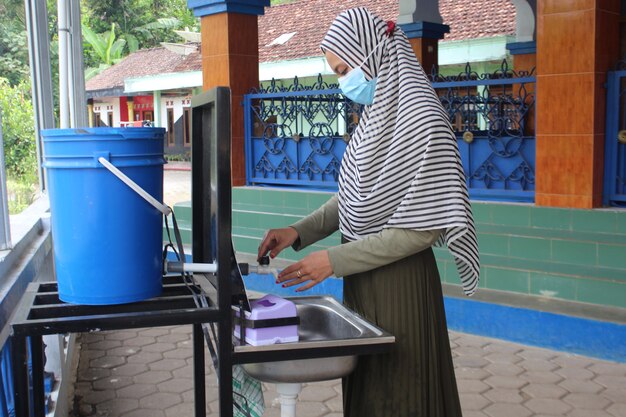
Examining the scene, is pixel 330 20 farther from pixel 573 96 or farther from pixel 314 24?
pixel 573 96

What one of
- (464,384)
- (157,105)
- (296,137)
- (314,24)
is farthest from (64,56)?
(157,105)

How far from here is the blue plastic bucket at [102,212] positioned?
65.5 inches

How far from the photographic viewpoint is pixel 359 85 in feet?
6.70

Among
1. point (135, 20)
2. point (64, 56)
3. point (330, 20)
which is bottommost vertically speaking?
point (64, 56)

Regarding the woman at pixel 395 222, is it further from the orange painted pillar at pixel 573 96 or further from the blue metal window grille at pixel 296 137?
the blue metal window grille at pixel 296 137

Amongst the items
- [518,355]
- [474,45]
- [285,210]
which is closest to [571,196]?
[518,355]

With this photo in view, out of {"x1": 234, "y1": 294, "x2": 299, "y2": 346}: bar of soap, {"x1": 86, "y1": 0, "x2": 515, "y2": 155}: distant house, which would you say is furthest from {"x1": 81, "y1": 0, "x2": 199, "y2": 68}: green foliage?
{"x1": 234, "y1": 294, "x2": 299, "y2": 346}: bar of soap

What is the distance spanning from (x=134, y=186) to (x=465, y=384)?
2.77m

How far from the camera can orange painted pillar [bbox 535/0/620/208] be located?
15.8 feet

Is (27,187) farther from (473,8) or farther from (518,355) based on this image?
(473,8)

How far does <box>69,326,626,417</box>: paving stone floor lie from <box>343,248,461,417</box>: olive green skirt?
159 cm

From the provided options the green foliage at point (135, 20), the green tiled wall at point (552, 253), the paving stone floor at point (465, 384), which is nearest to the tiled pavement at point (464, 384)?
the paving stone floor at point (465, 384)

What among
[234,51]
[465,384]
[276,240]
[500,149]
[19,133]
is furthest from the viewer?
[234,51]

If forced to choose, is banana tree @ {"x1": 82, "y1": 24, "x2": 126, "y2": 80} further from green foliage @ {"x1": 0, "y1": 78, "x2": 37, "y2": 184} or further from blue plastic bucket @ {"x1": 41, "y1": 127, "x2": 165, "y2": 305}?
blue plastic bucket @ {"x1": 41, "y1": 127, "x2": 165, "y2": 305}
